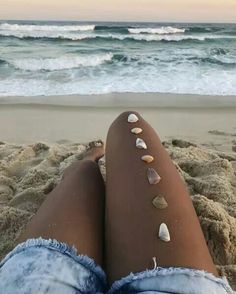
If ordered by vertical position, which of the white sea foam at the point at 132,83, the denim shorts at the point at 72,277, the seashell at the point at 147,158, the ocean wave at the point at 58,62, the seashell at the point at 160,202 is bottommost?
the ocean wave at the point at 58,62

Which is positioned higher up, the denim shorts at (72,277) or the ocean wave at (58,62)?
the denim shorts at (72,277)

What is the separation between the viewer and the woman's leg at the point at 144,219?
49.7 inches

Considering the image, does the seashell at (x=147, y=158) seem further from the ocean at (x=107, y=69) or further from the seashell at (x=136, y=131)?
the ocean at (x=107, y=69)

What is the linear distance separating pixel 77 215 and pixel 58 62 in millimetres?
8844

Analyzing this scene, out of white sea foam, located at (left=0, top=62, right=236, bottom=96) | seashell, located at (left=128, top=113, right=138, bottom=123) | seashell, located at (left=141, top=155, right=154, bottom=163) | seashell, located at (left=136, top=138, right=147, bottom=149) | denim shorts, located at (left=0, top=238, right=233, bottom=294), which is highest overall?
seashell, located at (left=128, top=113, right=138, bottom=123)

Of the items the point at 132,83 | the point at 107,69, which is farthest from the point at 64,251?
the point at 107,69

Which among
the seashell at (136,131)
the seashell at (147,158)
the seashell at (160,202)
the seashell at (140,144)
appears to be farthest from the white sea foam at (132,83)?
the seashell at (160,202)

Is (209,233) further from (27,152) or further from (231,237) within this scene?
(27,152)

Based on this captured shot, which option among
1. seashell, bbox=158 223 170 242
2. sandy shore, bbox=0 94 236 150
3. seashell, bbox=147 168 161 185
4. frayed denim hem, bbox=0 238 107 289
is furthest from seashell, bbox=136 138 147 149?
sandy shore, bbox=0 94 236 150

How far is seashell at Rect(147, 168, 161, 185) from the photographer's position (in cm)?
156

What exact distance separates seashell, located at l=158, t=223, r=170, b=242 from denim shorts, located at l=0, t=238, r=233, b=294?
135 mm

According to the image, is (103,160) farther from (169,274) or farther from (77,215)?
(169,274)

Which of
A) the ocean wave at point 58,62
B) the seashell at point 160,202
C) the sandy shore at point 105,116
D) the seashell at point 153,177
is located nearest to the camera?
the seashell at point 160,202

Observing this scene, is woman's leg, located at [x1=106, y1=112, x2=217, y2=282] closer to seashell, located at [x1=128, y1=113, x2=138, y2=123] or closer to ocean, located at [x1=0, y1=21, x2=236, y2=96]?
seashell, located at [x1=128, y1=113, x2=138, y2=123]
